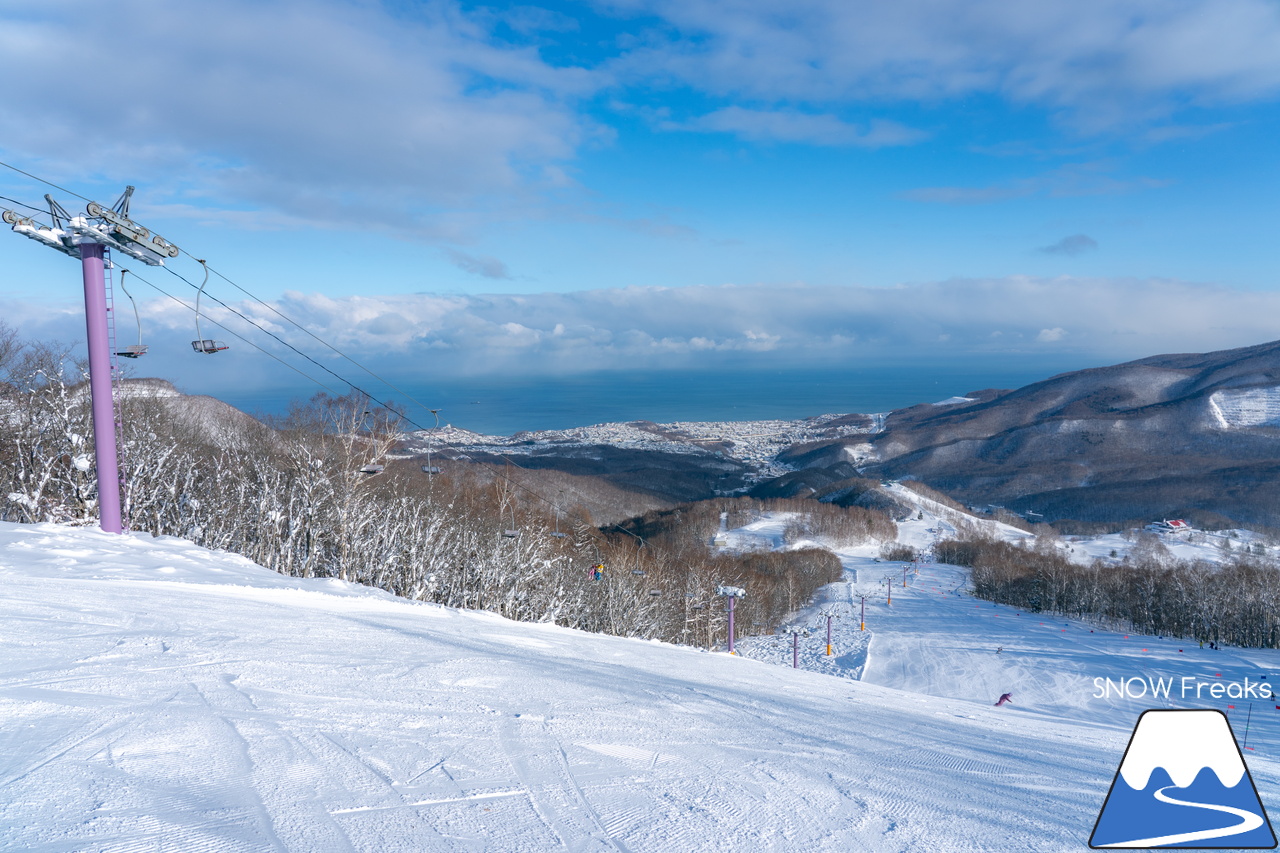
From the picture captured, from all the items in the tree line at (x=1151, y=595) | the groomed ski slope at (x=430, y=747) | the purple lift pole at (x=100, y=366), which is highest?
the purple lift pole at (x=100, y=366)

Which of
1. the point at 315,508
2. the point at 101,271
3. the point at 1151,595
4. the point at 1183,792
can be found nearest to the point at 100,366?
the point at 101,271

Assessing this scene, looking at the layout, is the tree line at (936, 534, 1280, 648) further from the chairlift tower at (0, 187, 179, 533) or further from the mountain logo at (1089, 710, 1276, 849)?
the chairlift tower at (0, 187, 179, 533)

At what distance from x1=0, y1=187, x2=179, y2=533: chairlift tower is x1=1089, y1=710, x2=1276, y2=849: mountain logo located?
46.6 ft

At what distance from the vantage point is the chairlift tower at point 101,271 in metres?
11.0

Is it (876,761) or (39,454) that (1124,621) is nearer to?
(876,761)

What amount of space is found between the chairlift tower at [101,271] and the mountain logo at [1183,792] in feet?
46.6

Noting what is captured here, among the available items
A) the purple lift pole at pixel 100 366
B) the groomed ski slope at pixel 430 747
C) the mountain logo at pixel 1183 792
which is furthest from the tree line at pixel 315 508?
the mountain logo at pixel 1183 792

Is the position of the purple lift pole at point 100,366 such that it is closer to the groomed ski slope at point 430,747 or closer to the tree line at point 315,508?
the tree line at point 315,508

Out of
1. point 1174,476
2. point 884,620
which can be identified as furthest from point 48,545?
point 1174,476

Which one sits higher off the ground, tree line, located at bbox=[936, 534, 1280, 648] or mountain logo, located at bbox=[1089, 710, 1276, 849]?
mountain logo, located at bbox=[1089, 710, 1276, 849]

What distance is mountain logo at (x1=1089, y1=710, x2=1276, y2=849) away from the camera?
3.08 meters

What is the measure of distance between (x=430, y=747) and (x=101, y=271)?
465 inches

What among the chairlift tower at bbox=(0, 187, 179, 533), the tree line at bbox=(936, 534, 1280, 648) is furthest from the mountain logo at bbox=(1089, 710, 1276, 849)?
the tree line at bbox=(936, 534, 1280, 648)

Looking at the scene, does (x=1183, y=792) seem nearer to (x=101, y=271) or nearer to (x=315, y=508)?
(x=101, y=271)
